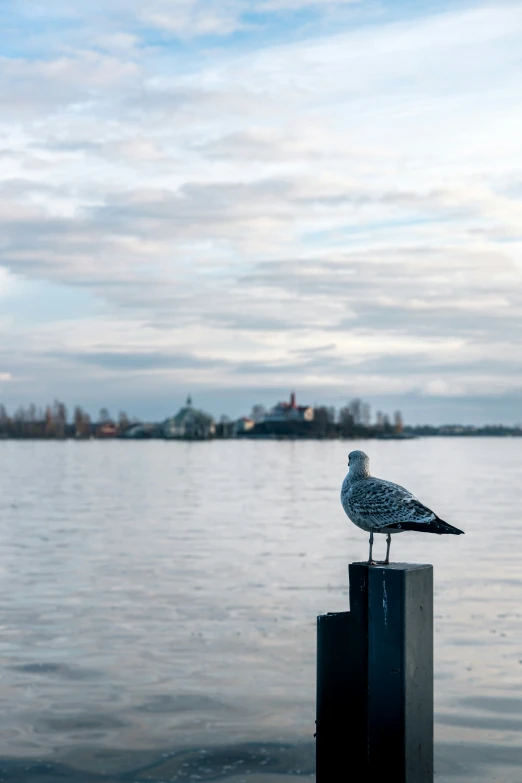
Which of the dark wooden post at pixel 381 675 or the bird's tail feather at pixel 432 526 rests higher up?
the bird's tail feather at pixel 432 526

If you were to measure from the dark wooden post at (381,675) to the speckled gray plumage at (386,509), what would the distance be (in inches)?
15.5

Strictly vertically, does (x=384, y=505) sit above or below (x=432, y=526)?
above

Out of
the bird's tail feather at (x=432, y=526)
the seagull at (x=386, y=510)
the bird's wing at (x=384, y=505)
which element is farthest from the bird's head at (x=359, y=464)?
the bird's tail feather at (x=432, y=526)

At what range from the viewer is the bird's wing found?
7.48 meters

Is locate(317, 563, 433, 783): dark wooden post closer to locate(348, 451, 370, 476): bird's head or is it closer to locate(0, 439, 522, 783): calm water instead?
locate(348, 451, 370, 476): bird's head

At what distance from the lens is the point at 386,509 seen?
7.59m

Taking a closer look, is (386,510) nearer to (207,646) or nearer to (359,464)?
(359,464)

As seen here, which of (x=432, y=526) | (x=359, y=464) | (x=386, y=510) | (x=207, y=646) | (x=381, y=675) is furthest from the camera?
(x=207, y=646)

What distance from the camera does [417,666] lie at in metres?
7.06

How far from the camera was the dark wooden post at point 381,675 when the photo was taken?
694 cm

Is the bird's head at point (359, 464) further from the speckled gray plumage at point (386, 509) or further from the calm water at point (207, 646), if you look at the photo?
the calm water at point (207, 646)

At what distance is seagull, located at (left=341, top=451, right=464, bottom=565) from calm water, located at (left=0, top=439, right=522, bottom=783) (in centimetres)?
307

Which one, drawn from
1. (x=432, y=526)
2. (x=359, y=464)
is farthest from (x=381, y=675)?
(x=359, y=464)

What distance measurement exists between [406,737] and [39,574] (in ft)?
47.8
